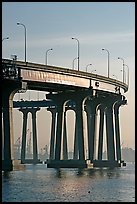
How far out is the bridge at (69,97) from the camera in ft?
398

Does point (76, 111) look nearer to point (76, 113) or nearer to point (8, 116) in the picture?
point (76, 113)

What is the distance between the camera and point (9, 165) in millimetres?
116625

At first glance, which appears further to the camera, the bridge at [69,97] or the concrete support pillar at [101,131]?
the concrete support pillar at [101,131]

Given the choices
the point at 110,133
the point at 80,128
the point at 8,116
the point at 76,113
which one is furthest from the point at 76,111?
the point at 8,116

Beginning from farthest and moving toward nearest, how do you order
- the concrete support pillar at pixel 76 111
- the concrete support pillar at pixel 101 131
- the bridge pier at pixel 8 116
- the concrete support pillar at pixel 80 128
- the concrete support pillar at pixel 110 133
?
1. the concrete support pillar at pixel 101 131
2. the concrete support pillar at pixel 110 133
3. the concrete support pillar at pixel 76 111
4. the concrete support pillar at pixel 80 128
5. the bridge pier at pixel 8 116

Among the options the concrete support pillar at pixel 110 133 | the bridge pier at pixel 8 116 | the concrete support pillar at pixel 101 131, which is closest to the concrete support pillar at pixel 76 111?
the concrete support pillar at pixel 110 133

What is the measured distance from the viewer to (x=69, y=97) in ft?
508

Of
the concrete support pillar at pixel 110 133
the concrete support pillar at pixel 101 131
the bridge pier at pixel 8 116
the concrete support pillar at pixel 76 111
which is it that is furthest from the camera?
the concrete support pillar at pixel 101 131

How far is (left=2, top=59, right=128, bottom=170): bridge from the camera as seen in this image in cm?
12119

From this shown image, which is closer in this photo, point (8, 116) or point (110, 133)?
point (8, 116)

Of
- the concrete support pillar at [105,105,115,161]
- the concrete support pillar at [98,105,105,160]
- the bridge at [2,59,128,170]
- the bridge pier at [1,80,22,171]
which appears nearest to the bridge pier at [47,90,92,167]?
the bridge at [2,59,128,170]

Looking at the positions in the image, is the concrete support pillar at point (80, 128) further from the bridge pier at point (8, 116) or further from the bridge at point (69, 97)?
the bridge pier at point (8, 116)

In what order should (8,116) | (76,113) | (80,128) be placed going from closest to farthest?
(8,116) → (80,128) → (76,113)

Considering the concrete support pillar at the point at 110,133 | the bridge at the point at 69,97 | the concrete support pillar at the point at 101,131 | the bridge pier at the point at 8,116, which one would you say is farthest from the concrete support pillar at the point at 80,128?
the bridge pier at the point at 8,116
